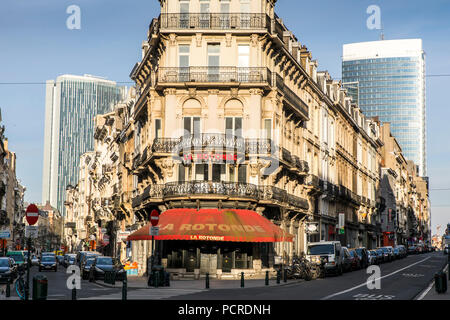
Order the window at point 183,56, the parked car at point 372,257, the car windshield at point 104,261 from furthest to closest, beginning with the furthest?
the parked car at point 372,257 < the window at point 183,56 < the car windshield at point 104,261

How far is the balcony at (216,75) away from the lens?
1749 inches

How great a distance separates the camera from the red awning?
39.8 metres

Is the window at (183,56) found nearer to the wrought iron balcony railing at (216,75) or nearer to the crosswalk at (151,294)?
the wrought iron balcony railing at (216,75)

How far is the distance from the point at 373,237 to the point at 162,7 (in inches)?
2342

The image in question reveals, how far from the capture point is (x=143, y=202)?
49031 millimetres

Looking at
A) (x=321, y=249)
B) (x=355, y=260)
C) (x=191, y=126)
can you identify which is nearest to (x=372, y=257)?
(x=355, y=260)

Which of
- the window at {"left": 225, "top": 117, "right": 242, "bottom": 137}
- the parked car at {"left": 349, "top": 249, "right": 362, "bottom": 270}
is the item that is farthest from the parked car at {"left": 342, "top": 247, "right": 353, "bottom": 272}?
the window at {"left": 225, "top": 117, "right": 242, "bottom": 137}

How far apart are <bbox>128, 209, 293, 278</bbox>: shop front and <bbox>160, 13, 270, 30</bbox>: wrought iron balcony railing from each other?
12.1 metres

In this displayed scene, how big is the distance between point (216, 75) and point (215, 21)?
3.64 m

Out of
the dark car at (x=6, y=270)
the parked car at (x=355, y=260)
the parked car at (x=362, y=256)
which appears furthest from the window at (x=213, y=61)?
the parked car at (x=362, y=256)

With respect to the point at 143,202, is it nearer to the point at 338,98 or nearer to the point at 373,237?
the point at 338,98

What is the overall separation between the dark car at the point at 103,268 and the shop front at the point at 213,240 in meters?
2.33
